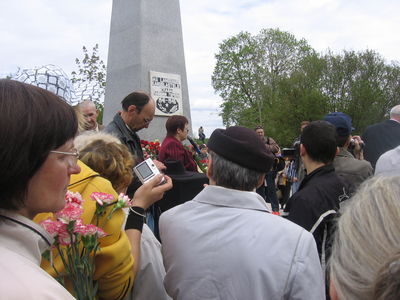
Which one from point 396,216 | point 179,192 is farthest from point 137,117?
point 396,216

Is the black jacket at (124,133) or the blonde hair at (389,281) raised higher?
the black jacket at (124,133)

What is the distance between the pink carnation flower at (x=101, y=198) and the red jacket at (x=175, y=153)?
9.81ft

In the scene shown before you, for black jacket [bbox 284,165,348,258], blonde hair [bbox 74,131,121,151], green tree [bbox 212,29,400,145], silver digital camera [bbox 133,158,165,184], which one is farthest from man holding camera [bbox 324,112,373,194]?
green tree [bbox 212,29,400,145]

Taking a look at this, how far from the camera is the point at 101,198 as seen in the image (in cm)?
156

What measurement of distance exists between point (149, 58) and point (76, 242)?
20.3ft

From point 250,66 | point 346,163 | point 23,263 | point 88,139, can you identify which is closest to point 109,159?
point 88,139

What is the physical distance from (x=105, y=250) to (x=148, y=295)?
1.33 ft

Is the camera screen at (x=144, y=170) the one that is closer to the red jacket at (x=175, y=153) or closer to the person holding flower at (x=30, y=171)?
the person holding flower at (x=30, y=171)

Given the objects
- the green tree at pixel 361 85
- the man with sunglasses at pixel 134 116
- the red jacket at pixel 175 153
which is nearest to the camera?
the man with sunglasses at pixel 134 116

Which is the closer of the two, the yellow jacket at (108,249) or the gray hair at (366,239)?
the gray hair at (366,239)

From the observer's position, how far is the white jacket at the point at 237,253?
5.04 feet

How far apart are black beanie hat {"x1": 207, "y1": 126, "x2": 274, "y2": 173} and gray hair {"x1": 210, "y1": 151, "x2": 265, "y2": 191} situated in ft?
0.07

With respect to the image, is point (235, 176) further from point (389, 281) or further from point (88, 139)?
point (389, 281)

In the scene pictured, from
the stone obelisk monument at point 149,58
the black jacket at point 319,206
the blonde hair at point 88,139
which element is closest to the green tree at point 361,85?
the stone obelisk monument at point 149,58
